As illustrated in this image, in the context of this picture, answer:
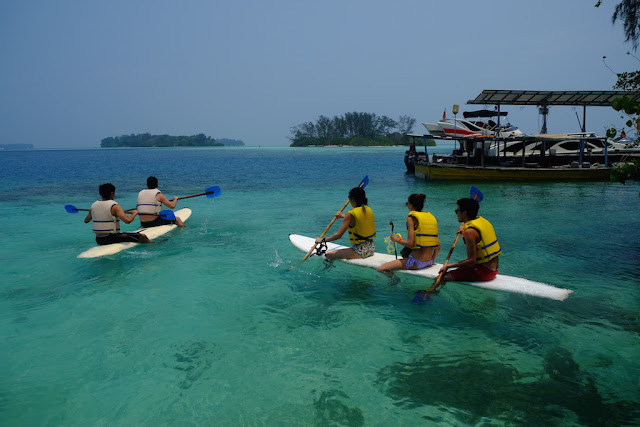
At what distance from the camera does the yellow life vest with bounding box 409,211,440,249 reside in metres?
6.61

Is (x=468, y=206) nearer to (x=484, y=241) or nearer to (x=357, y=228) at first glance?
(x=484, y=241)

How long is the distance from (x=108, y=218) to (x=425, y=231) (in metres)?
6.78

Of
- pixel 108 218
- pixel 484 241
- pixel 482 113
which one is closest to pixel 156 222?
pixel 108 218

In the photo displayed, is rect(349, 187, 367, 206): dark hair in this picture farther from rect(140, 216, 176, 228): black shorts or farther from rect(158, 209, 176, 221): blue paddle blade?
rect(140, 216, 176, 228): black shorts

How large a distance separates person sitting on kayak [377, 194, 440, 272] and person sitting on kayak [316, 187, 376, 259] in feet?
1.98

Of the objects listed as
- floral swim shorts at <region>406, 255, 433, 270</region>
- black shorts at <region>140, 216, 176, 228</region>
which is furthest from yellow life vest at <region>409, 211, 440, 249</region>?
black shorts at <region>140, 216, 176, 228</region>

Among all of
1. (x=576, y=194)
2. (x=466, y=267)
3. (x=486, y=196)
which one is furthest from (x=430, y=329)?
(x=576, y=194)

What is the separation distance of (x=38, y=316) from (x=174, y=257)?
11.5 feet

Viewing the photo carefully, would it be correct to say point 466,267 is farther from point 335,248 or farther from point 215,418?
point 215,418

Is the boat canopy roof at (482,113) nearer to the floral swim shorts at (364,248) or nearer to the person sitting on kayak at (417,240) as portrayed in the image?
the floral swim shorts at (364,248)

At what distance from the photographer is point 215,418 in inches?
174

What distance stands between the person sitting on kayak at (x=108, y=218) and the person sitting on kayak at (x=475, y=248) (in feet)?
22.1

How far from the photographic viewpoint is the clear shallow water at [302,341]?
4.48m

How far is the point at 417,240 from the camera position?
22.0 feet
